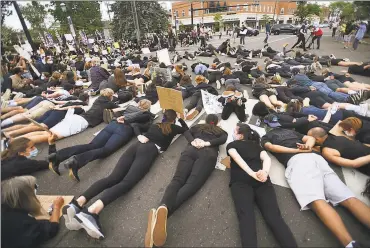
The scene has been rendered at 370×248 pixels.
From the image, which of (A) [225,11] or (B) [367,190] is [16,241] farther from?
(A) [225,11]

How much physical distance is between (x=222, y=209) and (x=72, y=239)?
1932 millimetres

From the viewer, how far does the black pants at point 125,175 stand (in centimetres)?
267

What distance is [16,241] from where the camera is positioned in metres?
2.06

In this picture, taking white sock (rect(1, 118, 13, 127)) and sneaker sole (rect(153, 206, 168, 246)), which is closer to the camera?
sneaker sole (rect(153, 206, 168, 246))

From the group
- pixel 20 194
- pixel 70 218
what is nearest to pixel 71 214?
pixel 70 218

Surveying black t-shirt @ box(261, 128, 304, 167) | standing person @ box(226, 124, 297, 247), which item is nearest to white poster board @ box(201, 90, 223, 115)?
black t-shirt @ box(261, 128, 304, 167)

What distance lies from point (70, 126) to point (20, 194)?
3002 mm

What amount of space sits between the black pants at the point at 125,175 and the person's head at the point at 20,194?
0.54m

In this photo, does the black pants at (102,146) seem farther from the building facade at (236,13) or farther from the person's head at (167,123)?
the building facade at (236,13)

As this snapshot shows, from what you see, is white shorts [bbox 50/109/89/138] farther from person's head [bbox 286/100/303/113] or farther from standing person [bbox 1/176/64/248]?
person's head [bbox 286/100/303/113]

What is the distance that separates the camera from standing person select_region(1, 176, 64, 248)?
201 cm

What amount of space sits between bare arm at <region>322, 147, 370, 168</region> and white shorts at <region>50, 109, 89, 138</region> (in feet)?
17.0

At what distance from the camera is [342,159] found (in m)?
3.01

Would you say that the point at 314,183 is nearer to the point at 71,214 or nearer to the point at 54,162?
the point at 71,214
